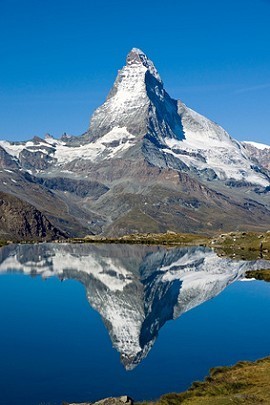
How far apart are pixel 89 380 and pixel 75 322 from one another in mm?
37176

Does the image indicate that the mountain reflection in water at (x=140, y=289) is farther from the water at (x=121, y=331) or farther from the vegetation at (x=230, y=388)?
the vegetation at (x=230, y=388)

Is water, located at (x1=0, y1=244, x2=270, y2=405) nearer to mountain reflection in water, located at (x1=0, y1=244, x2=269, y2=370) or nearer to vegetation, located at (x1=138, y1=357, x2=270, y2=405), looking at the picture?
mountain reflection in water, located at (x1=0, y1=244, x2=269, y2=370)

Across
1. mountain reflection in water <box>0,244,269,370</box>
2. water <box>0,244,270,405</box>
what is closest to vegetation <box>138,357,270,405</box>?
water <box>0,244,270,405</box>

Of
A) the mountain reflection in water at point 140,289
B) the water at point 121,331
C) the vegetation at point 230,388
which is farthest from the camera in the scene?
the mountain reflection in water at point 140,289

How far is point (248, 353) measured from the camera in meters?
75.5

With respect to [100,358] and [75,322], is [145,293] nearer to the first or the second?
[75,322]

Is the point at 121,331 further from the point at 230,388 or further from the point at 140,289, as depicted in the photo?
the point at 140,289

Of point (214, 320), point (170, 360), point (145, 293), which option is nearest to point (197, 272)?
point (145, 293)

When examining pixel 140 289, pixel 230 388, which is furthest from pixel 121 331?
pixel 140 289

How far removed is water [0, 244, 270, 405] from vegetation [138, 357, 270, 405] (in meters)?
4.45

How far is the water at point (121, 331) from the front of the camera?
62.1 meters

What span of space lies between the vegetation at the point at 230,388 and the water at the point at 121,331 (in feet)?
14.6

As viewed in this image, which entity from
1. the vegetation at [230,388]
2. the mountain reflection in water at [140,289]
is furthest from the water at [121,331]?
the vegetation at [230,388]

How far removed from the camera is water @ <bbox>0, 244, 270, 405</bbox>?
2445 inches
